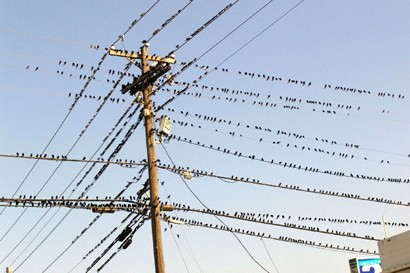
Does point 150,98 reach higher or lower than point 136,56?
lower

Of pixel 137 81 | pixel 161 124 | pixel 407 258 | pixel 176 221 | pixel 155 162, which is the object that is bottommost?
pixel 407 258

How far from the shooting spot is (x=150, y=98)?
20203 millimetres

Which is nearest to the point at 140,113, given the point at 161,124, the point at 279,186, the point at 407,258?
the point at 161,124

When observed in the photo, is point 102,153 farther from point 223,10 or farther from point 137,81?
point 223,10

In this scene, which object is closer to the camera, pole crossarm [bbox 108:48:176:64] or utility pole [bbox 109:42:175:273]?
utility pole [bbox 109:42:175:273]

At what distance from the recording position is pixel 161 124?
19984 millimetres

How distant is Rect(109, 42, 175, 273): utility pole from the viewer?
61.2ft

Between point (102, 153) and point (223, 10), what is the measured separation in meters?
8.59

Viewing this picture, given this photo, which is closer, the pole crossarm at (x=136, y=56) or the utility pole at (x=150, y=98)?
the utility pole at (x=150, y=98)

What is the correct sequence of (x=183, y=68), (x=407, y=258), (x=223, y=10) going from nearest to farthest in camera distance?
(x=223, y=10), (x=183, y=68), (x=407, y=258)

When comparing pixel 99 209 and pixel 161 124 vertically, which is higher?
pixel 161 124

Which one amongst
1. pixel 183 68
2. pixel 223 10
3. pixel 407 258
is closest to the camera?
pixel 223 10

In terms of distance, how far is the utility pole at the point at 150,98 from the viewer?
61.2ft

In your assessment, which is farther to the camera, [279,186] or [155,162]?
[279,186]
